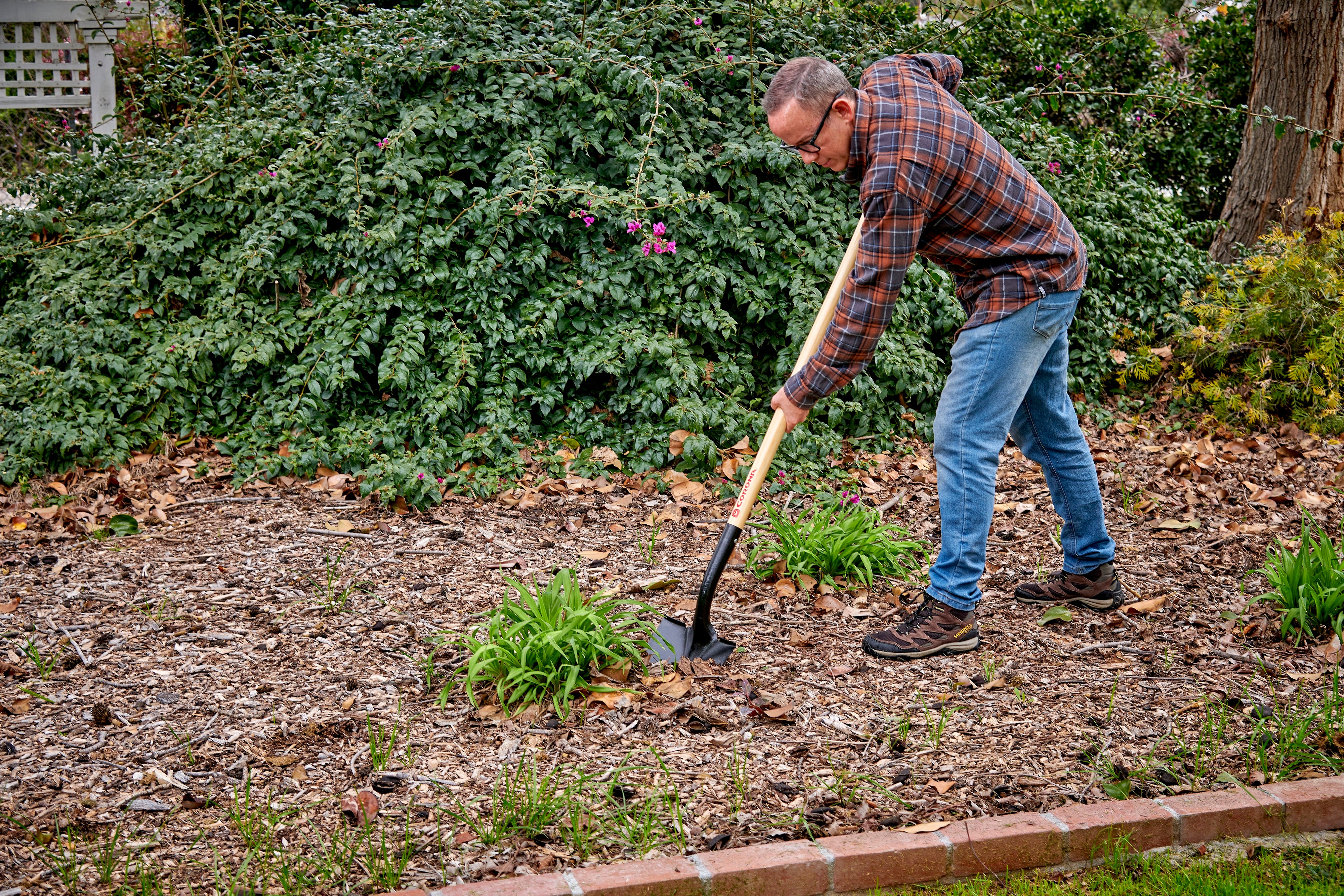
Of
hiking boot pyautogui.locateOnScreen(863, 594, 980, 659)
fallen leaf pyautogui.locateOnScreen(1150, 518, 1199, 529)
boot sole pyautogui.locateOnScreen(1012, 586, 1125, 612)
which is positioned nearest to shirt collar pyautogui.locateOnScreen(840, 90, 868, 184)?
hiking boot pyautogui.locateOnScreen(863, 594, 980, 659)

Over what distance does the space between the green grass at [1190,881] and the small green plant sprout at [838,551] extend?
147cm

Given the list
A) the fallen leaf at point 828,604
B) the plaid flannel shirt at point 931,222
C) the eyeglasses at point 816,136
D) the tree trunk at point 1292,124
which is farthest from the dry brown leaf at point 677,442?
the tree trunk at point 1292,124

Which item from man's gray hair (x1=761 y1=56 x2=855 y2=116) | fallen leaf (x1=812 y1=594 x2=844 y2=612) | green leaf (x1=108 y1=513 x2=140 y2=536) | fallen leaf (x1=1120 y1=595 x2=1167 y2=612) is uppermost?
man's gray hair (x1=761 y1=56 x2=855 y2=116)

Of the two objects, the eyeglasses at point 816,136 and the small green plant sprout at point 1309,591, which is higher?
the eyeglasses at point 816,136

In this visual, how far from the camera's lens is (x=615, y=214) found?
4.91m

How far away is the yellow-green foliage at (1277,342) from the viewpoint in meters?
5.34

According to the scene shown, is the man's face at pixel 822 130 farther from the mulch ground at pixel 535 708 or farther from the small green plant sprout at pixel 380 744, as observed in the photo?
the small green plant sprout at pixel 380 744

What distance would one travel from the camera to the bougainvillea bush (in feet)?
15.7

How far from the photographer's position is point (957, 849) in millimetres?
2387

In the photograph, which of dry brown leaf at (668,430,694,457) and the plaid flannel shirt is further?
dry brown leaf at (668,430,694,457)

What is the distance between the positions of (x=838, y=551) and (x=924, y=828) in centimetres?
143

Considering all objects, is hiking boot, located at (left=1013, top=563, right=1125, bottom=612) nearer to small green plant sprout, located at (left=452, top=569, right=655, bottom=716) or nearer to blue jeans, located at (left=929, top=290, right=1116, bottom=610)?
blue jeans, located at (left=929, top=290, right=1116, bottom=610)

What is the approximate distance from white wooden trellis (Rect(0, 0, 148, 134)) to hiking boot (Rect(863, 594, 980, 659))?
7124mm

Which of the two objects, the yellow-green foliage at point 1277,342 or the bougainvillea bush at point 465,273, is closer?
the bougainvillea bush at point 465,273
